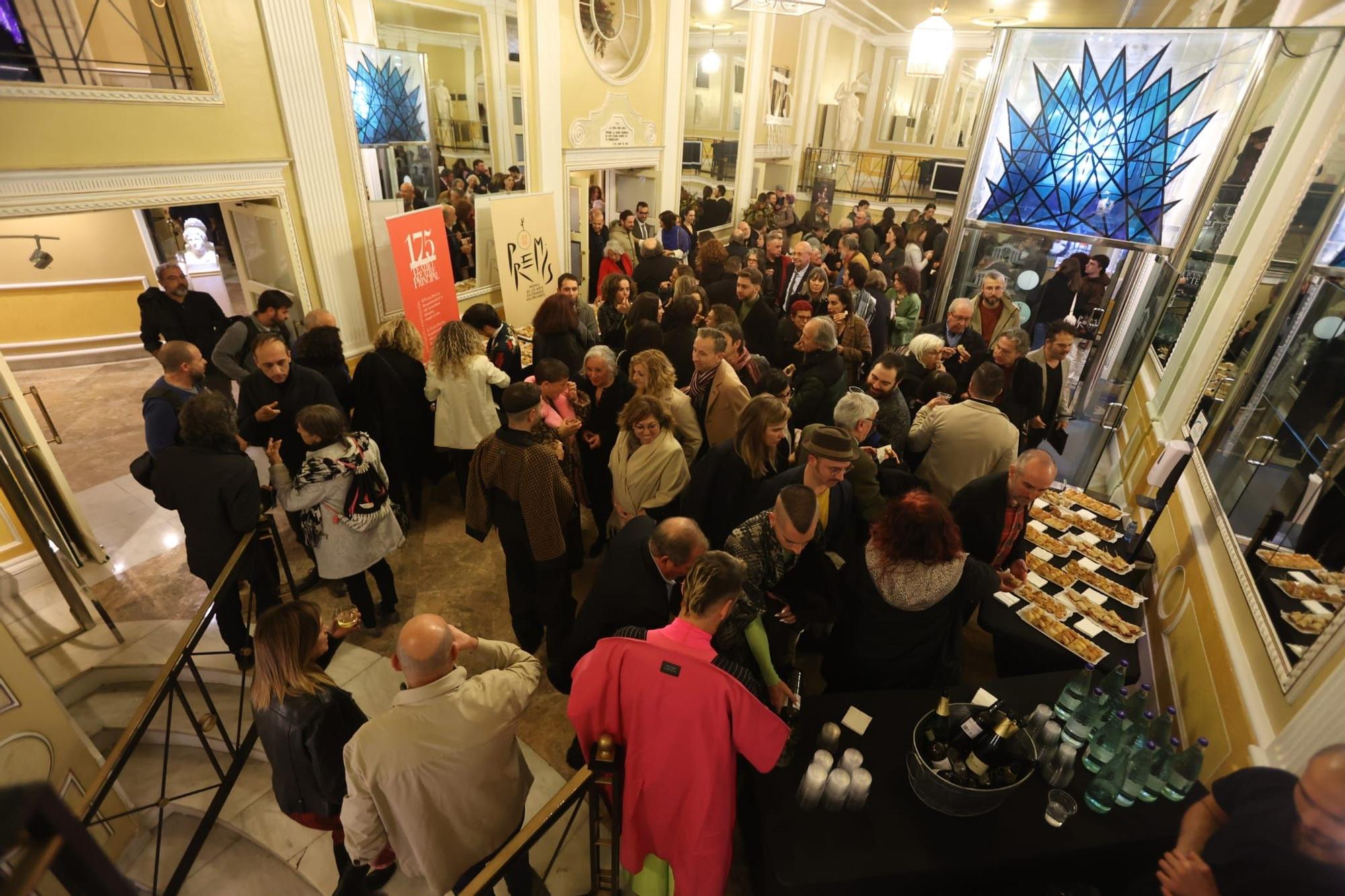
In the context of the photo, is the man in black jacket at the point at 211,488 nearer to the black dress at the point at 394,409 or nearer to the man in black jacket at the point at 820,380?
the black dress at the point at 394,409

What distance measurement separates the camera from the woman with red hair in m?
2.14

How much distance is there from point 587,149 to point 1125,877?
289 inches

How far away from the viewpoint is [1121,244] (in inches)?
180

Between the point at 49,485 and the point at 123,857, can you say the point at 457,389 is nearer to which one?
the point at 49,485

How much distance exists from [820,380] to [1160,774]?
2.35 m

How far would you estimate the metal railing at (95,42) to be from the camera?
3.43 m

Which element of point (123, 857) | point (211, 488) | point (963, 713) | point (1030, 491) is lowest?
point (123, 857)

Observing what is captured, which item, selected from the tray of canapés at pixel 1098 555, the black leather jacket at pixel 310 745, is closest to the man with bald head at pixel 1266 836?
the tray of canapés at pixel 1098 555

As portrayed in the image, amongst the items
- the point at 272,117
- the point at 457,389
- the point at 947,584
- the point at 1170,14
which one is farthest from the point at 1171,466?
the point at 1170,14

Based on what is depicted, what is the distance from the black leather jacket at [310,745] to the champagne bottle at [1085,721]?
8.03 ft

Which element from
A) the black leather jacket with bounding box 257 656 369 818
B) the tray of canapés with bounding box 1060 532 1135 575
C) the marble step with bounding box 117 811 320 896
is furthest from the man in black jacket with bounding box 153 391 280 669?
the tray of canapés with bounding box 1060 532 1135 575

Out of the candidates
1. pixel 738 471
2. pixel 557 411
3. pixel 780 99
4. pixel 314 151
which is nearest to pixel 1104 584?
pixel 738 471

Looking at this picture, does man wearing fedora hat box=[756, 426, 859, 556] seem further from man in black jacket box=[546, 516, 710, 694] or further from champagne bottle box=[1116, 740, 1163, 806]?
champagne bottle box=[1116, 740, 1163, 806]

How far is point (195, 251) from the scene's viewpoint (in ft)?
28.8
